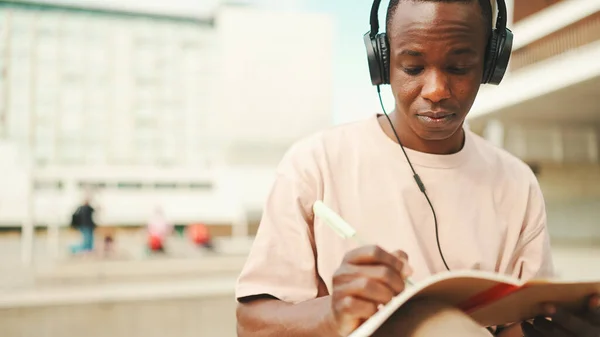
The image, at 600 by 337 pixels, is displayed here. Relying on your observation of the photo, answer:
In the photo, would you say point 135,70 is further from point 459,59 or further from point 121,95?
point 459,59

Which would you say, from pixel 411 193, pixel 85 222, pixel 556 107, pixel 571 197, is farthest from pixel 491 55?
pixel 571 197

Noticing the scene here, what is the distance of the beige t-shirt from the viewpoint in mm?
1001

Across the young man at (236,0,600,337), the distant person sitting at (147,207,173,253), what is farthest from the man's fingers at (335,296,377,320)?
the distant person sitting at (147,207,173,253)

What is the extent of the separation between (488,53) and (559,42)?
9.50 meters

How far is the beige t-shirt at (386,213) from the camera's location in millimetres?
1001

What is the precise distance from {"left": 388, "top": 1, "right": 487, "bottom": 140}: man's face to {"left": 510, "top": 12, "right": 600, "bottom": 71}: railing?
8853 mm

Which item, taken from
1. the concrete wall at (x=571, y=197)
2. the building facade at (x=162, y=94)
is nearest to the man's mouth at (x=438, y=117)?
the concrete wall at (x=571, y=197)

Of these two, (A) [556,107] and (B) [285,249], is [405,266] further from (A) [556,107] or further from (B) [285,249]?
(A) [556,107]

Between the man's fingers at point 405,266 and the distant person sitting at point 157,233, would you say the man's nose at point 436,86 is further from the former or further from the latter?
the distant person sitting at point 157,233

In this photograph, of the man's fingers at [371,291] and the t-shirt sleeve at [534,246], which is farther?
the t-shirt sleeve at [534,246]

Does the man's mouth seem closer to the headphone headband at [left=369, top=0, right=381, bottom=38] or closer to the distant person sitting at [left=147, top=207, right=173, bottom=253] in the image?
the headphone headband at [left=369, top=0, right=381, bottom=38]

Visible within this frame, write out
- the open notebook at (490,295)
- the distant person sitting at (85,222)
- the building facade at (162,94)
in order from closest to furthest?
the open notebook at (490,295)
the distant person sitting at (85,222)
the building facade at (162,94)

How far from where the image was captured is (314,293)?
99 cm

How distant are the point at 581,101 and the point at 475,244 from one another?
9948 mm
